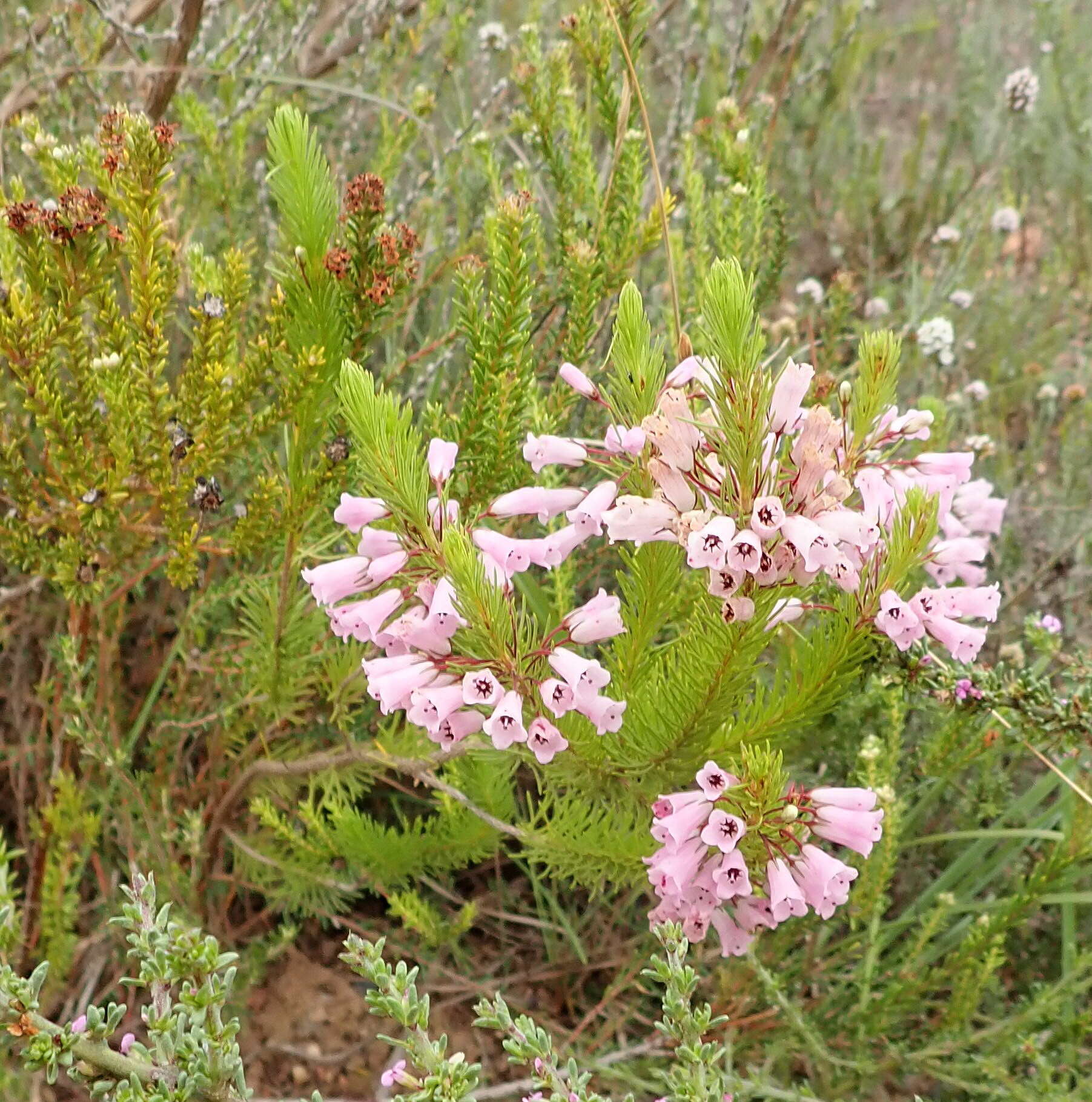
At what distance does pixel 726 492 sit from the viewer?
35.6 inches

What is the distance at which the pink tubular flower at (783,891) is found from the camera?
3.25ft

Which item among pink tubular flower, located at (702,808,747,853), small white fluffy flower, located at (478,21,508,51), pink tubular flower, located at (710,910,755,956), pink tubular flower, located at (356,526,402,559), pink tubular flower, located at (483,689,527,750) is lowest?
pink tubular flower, located at (710,910,755,956)

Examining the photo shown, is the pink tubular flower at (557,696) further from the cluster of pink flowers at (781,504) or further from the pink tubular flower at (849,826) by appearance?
the pink tubular flower at (849,826)

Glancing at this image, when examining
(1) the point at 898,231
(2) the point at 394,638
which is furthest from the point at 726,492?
(1) the point at 898,231

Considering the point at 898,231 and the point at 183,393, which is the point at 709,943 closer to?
the point at 183,393

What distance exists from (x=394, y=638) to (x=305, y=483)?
1.18 ft

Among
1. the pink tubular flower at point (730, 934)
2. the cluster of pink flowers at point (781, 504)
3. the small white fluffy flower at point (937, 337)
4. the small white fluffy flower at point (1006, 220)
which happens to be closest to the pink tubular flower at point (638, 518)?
the cluster of pink flowers at point (781, 504)

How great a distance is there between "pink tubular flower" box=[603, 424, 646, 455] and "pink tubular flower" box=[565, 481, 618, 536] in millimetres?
41

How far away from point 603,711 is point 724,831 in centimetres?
16

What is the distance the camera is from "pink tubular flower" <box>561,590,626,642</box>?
102cm

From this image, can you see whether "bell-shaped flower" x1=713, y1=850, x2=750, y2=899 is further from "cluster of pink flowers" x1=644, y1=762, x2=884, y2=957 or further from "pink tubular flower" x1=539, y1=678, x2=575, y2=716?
"pink tubular flower" x1=539, y1=678, x2=575, y2=716

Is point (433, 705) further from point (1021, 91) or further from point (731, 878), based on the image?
point (1021, 91)

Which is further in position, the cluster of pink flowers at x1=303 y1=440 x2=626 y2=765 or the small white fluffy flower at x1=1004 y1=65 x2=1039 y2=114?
the small white fluffy flower at x1=1004 y1=65 x2=1039 y2=114

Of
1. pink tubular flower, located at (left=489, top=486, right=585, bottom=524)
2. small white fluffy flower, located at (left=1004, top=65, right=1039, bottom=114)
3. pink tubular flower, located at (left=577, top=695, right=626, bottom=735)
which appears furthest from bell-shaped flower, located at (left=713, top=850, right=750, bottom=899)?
small white fluffy flower, located at (left=1004, top=65, right=1039, bottom=114)
